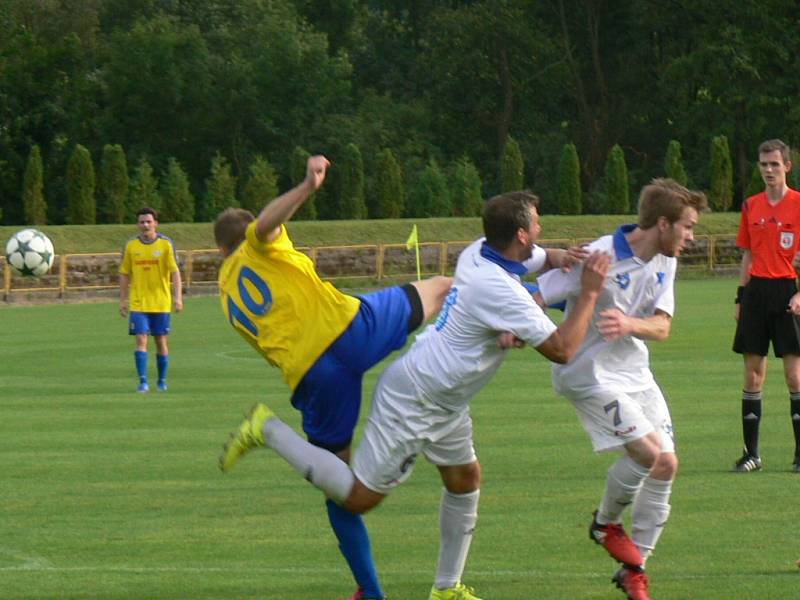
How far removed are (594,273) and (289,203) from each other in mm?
1458

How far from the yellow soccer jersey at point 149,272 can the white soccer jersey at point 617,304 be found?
41.5ft

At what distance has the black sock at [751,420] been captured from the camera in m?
12.6

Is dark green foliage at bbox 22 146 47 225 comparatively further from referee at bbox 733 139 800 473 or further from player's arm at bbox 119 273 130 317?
referee at bbox 733 139 800 473

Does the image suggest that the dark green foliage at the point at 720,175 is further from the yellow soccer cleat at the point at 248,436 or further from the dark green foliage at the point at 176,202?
→ the yellow soccer cleat at the point at 248,436

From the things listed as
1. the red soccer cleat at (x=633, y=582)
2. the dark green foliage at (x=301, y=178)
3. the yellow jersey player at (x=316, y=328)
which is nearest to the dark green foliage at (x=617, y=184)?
the dark green foliage at (x=301, y=178)

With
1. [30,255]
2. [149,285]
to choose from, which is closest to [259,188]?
[30,255]

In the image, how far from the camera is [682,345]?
25906 millimetres

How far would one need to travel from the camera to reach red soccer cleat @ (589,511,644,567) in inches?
314

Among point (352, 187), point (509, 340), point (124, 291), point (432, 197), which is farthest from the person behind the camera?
point (432, 197)

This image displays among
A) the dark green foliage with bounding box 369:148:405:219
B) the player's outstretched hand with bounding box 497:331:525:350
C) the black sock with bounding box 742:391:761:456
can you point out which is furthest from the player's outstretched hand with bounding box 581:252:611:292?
the dark green foliage with bounding box 369:148:405:219

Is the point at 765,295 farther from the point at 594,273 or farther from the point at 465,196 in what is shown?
the point at 465,196

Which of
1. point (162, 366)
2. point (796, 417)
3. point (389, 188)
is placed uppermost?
point (796, 417)

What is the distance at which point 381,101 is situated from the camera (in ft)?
237

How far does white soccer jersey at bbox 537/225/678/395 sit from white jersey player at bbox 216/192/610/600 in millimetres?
391
